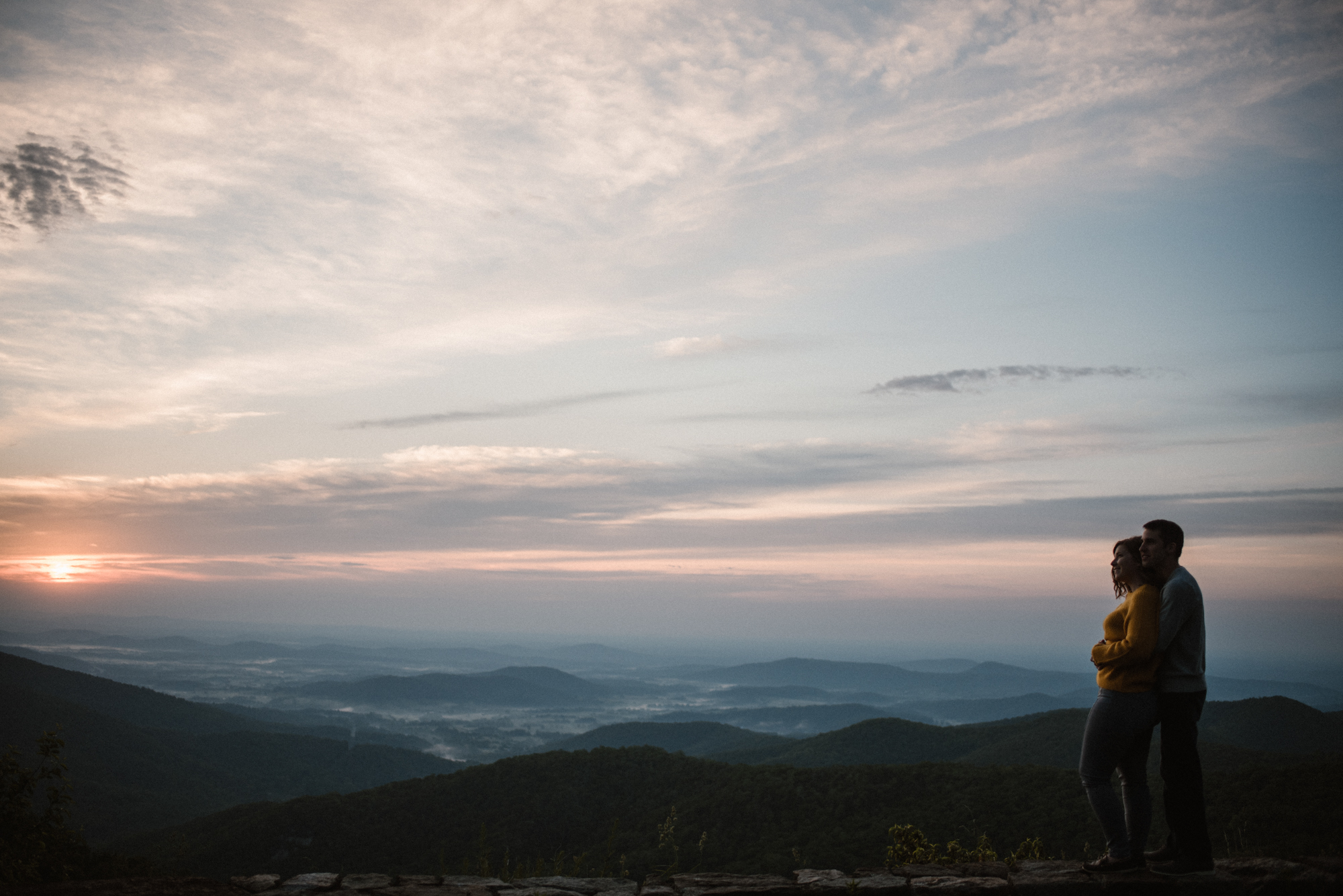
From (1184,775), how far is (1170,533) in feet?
6.09

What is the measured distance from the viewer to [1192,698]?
5457 millimetres

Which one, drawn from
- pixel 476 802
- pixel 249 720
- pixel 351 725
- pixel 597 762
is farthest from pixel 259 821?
pixel 351 725

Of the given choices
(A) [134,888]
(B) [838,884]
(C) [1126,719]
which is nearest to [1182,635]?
(C) [1126,719]

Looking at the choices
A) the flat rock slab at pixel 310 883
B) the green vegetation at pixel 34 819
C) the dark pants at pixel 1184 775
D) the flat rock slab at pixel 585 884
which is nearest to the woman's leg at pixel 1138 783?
the dark pants at pixel 1184 775

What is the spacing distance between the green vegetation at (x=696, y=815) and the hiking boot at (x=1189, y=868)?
20521 mm

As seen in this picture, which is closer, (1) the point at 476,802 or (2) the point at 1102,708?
(2) the point at 1102,708

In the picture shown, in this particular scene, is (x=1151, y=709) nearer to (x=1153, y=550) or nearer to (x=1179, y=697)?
(x=1179, y=697)

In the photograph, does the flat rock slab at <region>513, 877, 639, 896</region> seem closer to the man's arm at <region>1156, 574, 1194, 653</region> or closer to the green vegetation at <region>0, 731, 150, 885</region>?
the green vegetation at <region>0, 731, 150, 885</region>

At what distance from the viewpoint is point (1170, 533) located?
18.4ft

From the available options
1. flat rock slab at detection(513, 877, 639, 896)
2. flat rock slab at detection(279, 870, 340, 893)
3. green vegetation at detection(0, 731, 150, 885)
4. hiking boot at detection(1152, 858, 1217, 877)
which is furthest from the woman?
green vegetation at detection(0, 731, 150, 885)

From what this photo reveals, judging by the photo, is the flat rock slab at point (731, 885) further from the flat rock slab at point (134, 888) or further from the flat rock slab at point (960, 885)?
the flat rock slab at point (134, 888)

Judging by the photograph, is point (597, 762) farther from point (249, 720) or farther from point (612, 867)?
point (249, 720)

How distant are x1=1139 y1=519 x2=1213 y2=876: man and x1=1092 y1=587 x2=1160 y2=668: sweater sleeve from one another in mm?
57

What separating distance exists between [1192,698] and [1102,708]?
2.09ft
